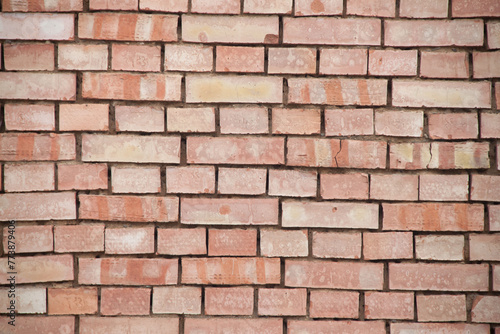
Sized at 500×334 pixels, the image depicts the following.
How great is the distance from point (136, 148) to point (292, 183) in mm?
539

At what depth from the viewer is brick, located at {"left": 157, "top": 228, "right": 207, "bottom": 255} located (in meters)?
1.20

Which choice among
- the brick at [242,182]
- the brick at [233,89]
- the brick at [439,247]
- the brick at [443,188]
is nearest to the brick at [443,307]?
the brick at [439,247]

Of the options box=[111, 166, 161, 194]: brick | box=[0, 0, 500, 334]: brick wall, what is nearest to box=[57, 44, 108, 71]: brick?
box=[0, 0, 500, 334]: brick wall

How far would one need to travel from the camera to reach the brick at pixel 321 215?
1.20 meters

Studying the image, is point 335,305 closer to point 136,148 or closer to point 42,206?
point 136,148

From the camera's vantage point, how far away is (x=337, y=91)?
3.93ft

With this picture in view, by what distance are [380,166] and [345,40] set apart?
0.44 meters

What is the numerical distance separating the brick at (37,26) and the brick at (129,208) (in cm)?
55

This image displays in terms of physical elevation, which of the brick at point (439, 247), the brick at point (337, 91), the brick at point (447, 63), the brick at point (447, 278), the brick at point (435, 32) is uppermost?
the brick at point (435, 32)

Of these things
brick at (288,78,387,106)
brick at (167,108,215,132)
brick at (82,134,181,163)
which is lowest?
brick at (82,134,181,163)

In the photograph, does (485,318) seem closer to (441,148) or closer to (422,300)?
(422,300)

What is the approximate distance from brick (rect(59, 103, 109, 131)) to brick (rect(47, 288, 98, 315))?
1.79 feet

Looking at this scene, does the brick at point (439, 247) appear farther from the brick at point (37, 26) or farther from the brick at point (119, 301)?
the brick at point (37, 26)

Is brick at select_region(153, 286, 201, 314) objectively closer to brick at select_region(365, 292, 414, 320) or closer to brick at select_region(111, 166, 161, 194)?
brick at select_region(111, 166, 161, 194)
